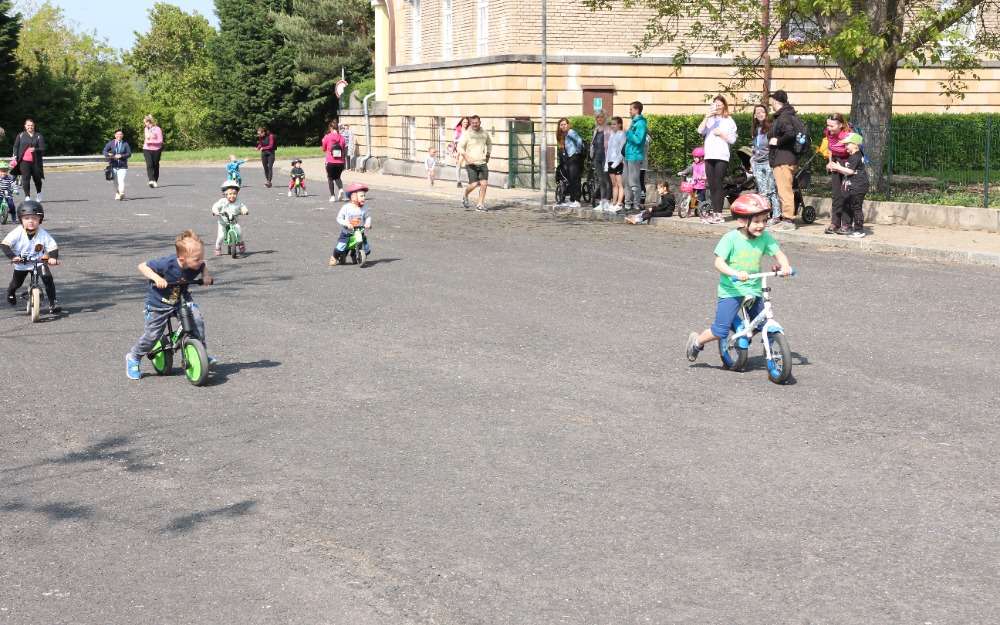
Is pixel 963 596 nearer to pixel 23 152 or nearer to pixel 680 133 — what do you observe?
pixel 680 133

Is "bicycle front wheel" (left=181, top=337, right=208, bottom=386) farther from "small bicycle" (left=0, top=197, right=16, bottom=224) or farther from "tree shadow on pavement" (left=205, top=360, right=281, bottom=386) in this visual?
"small bicycle" (left=0, top=197, right=16, bottom=224)

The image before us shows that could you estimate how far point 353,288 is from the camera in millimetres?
15594

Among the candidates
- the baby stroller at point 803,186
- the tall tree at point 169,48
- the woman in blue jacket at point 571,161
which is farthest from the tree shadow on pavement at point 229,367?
the tall tree at point 169,48

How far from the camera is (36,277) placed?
45.2ft

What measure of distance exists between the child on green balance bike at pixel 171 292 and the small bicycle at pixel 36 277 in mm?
3540

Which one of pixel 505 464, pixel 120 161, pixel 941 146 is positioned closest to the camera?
pixel 505 464

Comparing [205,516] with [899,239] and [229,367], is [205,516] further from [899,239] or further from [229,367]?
[899,239]

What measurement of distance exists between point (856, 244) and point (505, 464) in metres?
12.8

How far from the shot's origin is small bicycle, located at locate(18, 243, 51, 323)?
13609mm

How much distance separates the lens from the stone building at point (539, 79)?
3641 cm

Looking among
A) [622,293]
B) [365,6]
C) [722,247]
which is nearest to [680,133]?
[622,293]

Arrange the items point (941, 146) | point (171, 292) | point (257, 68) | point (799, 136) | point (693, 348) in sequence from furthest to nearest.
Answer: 1. point (257, 68)
2. point (941, 146)
3. point (799, 136)
4. point (693, 348)
5. point (171, 292)

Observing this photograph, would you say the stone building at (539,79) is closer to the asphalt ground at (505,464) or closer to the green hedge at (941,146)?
the green hedge at (941,146)

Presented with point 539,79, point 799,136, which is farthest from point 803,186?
point 539,79
